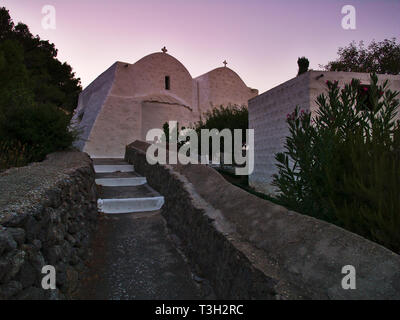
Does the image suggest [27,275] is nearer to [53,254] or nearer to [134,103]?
[53,254]

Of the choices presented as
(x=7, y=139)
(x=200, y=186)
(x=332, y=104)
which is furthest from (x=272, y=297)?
(x=7, y=139)

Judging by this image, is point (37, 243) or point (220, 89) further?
point (220, 89)

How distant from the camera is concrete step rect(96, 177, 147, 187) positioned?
28.3 ft

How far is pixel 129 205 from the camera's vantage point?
6750mm

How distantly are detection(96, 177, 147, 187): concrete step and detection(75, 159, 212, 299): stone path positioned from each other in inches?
95.7

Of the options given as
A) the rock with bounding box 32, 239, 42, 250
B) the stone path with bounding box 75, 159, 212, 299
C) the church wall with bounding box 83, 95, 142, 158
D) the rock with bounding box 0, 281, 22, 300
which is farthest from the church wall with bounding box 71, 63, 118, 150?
the rock with bounding box 0, 281, 22, 300

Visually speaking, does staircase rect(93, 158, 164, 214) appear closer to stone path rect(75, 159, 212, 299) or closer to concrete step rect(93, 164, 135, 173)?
stone path rect(75, 159, 212, 299)

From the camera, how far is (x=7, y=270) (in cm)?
210

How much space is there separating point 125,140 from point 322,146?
1536 centimetres

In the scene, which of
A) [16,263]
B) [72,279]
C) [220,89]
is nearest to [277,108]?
[72,279]

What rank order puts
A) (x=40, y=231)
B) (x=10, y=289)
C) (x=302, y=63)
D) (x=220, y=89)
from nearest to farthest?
1. (x=10, y=289)
2. (x=40, y=231)
3. (x=302, y=63)
4. (x=220, y=89)

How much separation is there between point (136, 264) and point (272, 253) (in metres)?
2.41

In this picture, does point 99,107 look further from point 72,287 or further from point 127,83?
point 72,287

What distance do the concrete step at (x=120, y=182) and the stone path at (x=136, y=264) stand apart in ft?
7.98
